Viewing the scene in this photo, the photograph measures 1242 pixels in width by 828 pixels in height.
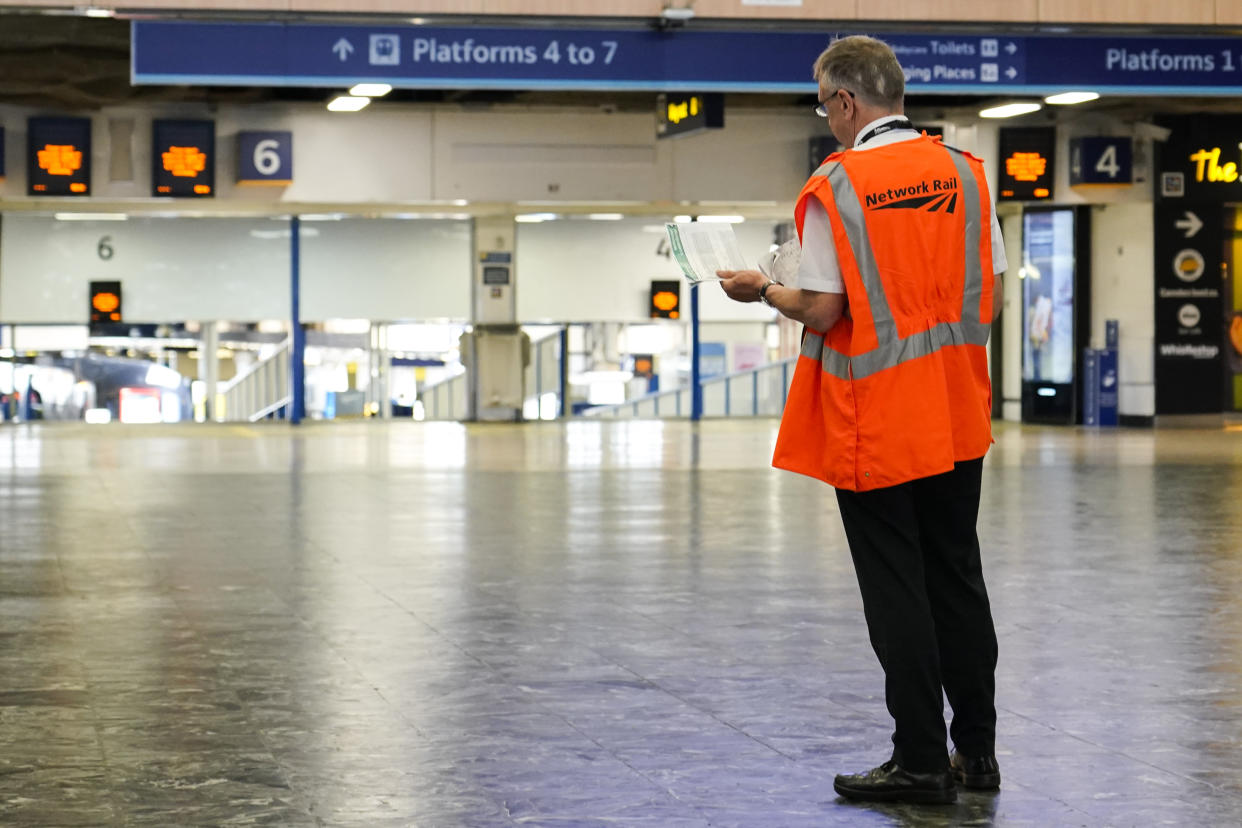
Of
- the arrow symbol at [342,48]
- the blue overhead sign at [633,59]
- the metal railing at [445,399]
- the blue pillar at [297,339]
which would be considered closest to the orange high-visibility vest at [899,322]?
the blue overhead sign at [633,59]

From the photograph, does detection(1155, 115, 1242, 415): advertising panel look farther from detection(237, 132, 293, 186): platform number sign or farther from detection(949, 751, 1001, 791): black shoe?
detection(949, 751, 1001, 791): black shoe

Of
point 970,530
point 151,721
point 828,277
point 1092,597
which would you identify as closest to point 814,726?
point 970,530

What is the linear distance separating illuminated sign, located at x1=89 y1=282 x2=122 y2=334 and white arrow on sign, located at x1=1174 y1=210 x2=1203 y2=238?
15.1 metres

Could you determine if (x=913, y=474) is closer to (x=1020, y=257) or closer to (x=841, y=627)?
(x=841, y=627)

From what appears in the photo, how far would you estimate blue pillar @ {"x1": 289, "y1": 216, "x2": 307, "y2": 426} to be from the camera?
26.0 metres

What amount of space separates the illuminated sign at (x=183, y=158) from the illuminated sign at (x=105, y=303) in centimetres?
391

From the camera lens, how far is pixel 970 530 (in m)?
4.23

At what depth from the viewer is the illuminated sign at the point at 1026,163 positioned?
24.0 metres

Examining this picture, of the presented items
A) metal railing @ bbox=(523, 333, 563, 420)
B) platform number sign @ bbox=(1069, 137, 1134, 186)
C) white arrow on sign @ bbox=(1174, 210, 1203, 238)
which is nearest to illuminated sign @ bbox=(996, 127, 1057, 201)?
platform number sign @ bbox=(1069, 137, 1134, 186)

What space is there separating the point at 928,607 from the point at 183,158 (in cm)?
2012

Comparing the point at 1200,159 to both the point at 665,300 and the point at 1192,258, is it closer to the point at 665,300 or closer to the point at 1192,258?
the point at 1192,258

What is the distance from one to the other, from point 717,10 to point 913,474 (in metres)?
11.1

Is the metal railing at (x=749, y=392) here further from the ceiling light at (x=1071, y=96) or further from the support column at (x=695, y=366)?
the ceiling light at (x=1071, y=96)

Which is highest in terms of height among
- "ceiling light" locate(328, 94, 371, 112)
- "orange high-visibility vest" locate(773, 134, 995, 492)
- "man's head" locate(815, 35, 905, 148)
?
"ceiling light" locate(328, 94, 371, 112)
